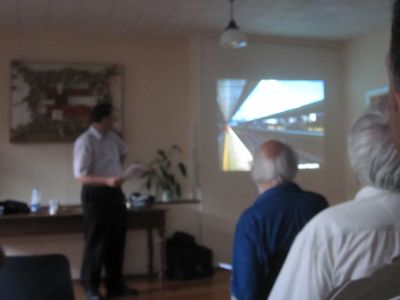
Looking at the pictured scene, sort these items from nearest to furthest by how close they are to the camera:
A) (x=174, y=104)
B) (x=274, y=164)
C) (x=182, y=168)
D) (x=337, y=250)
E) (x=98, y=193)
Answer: (x=337, y=250), (x=274, y=164), (x=98, y=193), (x=182, y=168), (x=174, y=104)

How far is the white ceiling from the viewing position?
14.9 feet

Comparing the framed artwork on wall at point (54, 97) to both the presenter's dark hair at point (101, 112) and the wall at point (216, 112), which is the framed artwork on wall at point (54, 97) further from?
the presenter's dark hair at point (101, 112)

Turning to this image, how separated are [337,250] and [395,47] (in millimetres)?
741

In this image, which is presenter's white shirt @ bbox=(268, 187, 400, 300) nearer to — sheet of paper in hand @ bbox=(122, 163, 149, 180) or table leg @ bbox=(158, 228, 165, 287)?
sheet of paper in hand @ bbox=(122, 163, 149, 180)

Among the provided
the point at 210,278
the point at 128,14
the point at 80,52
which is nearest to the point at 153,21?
the point at 128,14

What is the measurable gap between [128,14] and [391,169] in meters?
3.92

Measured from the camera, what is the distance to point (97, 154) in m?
4.35

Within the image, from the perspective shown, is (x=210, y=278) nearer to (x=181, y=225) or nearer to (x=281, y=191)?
(x=181, y=225)

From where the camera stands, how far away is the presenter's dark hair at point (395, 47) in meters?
0.55

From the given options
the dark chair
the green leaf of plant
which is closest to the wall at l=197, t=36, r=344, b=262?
the green leaf of plant

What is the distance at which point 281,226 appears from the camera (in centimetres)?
186

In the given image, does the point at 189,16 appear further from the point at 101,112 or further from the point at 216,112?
the point at 101,112

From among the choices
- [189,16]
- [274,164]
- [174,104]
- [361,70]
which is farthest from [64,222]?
[361,70]

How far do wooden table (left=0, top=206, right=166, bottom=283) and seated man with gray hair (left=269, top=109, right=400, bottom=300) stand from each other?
3.84m
